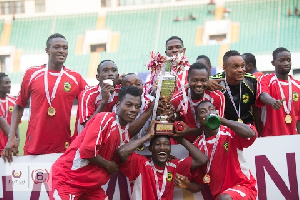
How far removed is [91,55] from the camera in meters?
26.0

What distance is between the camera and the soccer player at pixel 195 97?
441 cm

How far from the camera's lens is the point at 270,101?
4.88 metres

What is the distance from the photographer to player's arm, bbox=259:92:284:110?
4826 mm

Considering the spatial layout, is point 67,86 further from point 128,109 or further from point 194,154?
point 194,154

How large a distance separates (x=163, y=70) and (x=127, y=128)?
0.72 meters

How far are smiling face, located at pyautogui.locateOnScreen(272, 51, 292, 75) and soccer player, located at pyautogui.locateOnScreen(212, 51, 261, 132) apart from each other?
68 cm

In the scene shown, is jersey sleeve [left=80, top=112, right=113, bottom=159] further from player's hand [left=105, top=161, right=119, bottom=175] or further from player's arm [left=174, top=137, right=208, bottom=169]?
player's arm [left=174, top=137, right=208, bottom=169]

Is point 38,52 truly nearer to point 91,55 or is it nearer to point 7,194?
point 91,55

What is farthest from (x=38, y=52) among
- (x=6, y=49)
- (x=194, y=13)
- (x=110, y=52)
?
(x=194, y=13)

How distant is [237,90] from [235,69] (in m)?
0.26

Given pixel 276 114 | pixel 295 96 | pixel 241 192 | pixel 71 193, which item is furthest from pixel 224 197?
pixel 295 96

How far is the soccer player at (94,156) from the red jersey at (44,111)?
42.1 inches

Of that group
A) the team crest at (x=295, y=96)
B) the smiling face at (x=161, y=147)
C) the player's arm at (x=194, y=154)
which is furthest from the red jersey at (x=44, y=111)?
the team crest at (x=295, y=96)

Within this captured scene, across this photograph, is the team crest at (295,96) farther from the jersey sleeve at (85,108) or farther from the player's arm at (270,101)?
the jersey sleeve at (85,108)
